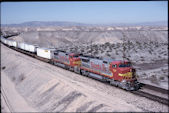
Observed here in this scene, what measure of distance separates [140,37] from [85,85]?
87.4 m

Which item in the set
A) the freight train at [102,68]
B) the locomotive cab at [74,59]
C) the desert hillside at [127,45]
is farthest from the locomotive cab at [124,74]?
the locomotive cab at [74,59]

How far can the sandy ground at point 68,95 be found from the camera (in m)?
16.1

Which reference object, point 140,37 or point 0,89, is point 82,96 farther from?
point 140,37

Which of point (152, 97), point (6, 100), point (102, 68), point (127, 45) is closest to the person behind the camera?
point (152, 97)

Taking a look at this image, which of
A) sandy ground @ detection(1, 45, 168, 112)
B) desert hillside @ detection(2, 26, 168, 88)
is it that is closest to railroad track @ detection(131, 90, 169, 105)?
sandy ground @ detection(1, 45, 168, 112)

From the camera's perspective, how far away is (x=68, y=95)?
2062cm

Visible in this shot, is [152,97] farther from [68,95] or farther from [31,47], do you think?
[31,47]

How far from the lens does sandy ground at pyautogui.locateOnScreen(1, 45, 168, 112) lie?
16109 millimetres

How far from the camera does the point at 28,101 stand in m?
24.3

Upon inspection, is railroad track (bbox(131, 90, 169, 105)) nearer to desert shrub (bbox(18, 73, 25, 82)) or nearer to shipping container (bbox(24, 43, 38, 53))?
desert shrub (bbox(18, 73, 25, 82))

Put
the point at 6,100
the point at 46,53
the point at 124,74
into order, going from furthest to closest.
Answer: the point at 46,53 → the point at 6,100 → the point at 124,74

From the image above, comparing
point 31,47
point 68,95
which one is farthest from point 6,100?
point 31,47

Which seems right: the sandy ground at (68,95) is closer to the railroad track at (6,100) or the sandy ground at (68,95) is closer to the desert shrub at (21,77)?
the desert shrub at (21,77)

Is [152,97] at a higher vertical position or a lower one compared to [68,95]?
higher
